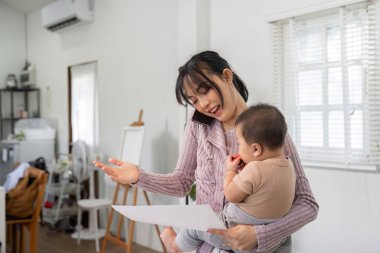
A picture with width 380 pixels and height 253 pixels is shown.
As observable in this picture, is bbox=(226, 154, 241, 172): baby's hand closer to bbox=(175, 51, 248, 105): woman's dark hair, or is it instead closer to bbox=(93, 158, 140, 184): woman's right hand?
bbox=(175, 51, 248, 105): woman's dark hair

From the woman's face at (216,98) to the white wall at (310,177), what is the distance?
169cm

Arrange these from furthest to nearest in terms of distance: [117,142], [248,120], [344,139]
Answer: [117,142], [344,139], [248,120]

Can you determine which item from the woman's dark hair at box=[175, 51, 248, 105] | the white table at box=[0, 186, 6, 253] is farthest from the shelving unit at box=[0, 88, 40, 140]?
the woman's dark hair at box=[175, 51, 248, 105]

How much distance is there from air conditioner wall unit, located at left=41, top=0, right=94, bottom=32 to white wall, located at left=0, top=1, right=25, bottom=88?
1216mm

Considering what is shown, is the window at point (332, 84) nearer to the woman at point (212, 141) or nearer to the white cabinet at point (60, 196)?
the woman at point (212, 141)

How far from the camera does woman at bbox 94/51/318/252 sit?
3.68ft

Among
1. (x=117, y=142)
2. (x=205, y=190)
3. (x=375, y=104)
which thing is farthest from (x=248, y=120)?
(x=117, y=142)

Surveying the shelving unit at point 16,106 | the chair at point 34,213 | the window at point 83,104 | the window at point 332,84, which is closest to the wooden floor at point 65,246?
the chair at point 34,213

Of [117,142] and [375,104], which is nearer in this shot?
[375,104]

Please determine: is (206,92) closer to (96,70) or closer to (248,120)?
(248,120)

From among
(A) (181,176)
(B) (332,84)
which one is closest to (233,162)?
(A) (181,176)

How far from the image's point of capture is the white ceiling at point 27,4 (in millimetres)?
6070

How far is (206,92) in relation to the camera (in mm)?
1180

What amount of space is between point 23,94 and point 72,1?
2.44 metres
